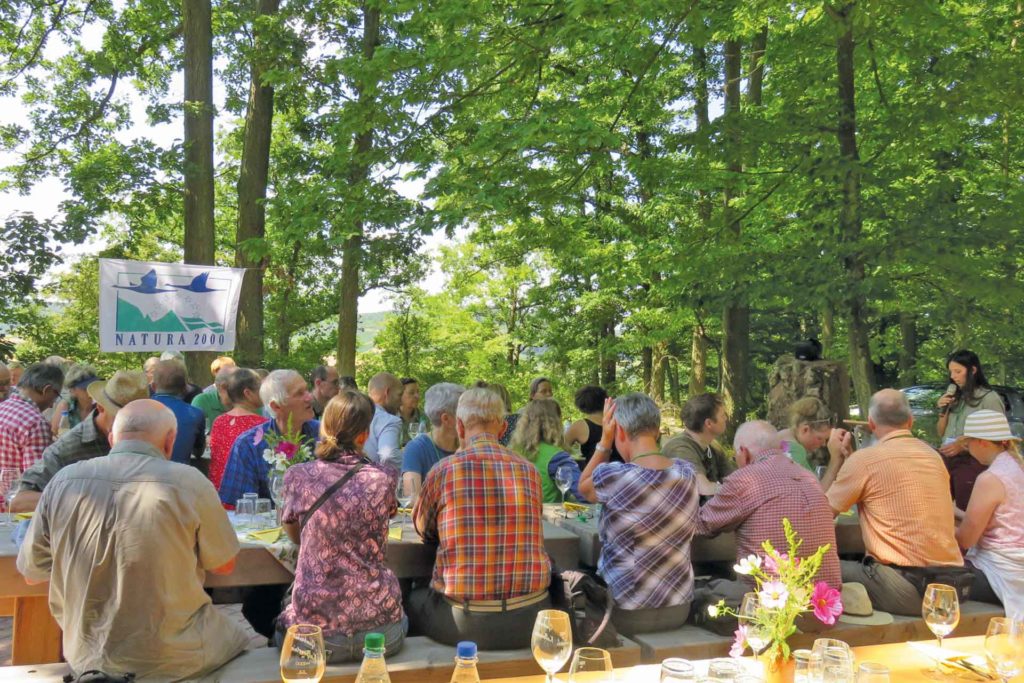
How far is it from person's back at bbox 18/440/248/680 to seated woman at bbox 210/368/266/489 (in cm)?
228

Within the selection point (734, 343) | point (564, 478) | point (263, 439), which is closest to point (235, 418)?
point (263, 439)

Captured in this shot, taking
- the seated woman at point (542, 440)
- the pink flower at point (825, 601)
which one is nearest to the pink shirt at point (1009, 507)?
the pink flower at point (825, 601)

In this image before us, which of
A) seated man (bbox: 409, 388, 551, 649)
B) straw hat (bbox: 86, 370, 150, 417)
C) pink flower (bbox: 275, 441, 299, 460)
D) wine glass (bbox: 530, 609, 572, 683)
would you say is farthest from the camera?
straw hat (bbox: 86, 370, 150, 417)

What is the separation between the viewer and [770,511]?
3.94m

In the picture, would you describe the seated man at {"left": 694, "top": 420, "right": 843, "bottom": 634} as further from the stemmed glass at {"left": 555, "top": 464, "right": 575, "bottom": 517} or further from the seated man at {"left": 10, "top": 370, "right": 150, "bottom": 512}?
the seated man at {"left": 10, "top": 370, "right": 150, "bottom": 512}

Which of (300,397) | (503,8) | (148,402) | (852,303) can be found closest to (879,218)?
(852,303)

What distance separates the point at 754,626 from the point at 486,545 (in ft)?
4.38

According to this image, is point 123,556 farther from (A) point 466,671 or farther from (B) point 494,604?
(A) point 466,671

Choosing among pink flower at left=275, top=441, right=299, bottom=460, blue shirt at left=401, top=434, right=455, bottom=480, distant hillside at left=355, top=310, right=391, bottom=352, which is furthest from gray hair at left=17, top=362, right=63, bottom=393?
distant hillside at left=355, top=310, right=391, bottom=352

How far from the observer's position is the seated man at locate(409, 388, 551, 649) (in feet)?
11.6

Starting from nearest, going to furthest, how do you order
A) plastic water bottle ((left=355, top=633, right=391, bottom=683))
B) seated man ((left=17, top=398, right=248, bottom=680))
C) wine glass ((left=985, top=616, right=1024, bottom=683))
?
plastic water bottle ((left=355, top=633, right=391, bottom=683)) → wine glass ((left=985, top=616, right=1024, bottom=683)) → seated man ((left=17, top=398, right=248, bottom=680))

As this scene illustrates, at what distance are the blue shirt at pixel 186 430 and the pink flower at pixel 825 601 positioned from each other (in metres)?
4.27

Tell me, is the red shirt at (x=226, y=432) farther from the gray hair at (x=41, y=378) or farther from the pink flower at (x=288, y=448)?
the gray hair at (x=41, y=378)

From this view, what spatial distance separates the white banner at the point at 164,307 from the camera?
816 cm
